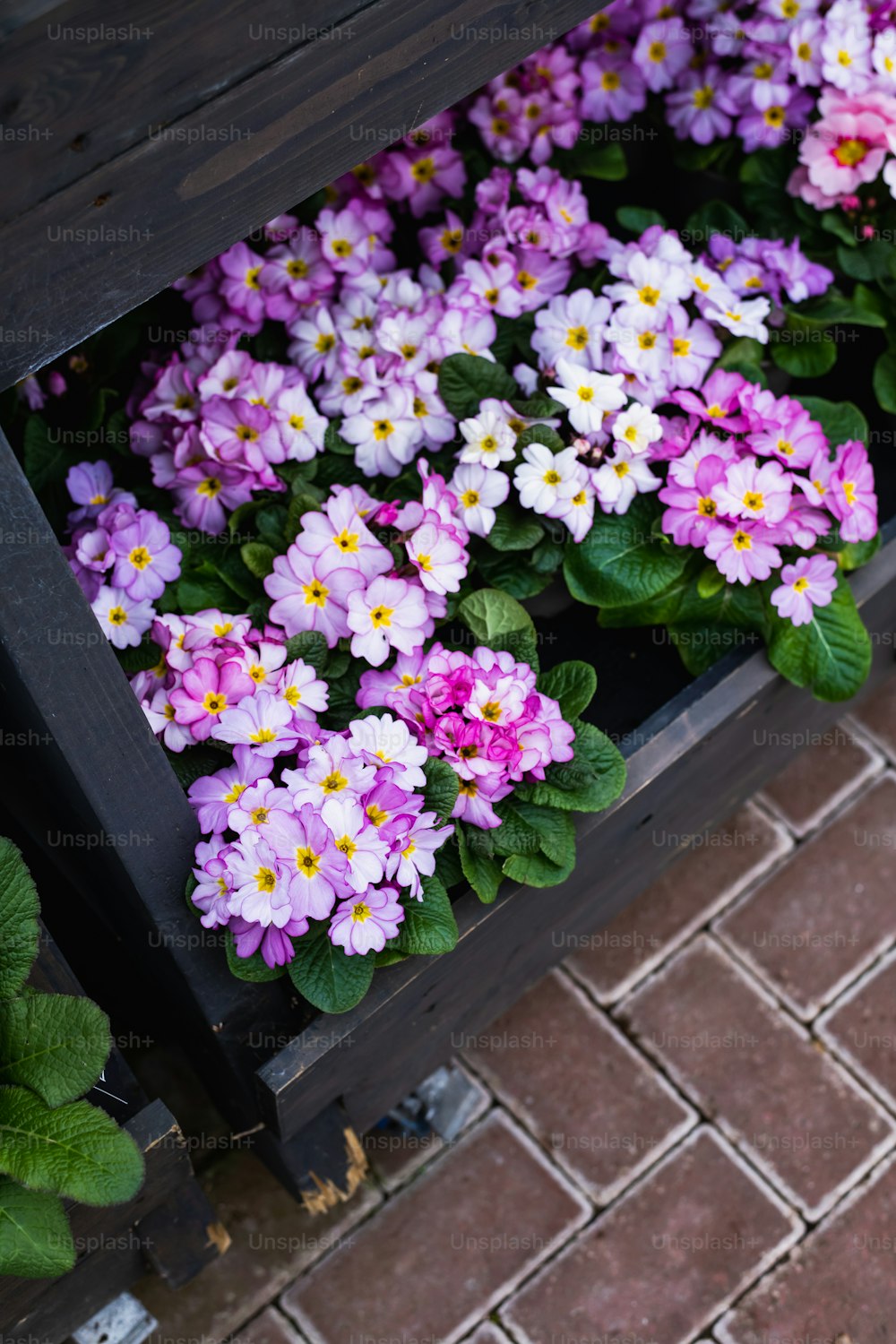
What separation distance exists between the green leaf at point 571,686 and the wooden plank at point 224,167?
743mm

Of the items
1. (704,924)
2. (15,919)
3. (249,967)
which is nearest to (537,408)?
(249,967)

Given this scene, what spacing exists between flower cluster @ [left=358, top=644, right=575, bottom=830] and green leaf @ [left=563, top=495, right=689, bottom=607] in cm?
26

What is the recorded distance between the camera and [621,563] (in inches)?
76.5

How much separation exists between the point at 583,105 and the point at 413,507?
1.04 metres

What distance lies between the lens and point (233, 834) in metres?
1.67

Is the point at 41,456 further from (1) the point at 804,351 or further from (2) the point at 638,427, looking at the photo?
(1) the point at 804,351

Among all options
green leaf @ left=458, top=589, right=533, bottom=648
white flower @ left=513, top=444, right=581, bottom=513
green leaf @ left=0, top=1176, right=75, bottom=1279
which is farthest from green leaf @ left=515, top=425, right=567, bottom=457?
green leaf @ left=0, top=1176, right=75, bottom=1279

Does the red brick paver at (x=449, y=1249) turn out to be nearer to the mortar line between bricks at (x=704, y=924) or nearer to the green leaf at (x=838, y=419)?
the mortar line between bricks at (x=704, y=924)

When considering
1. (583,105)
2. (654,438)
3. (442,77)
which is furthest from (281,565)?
(583,105)

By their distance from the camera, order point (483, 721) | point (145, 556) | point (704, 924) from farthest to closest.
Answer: point (704, 924), point (145, 556), point (483, 721)

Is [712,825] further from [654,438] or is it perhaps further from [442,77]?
[442,77]

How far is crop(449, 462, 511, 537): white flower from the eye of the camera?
1885mm

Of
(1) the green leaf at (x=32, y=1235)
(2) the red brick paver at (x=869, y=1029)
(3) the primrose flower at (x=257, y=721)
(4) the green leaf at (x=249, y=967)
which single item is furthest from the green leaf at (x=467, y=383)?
(2) the red brick paver at (x=869, y=1029)

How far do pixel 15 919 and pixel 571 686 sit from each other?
2.55ft
